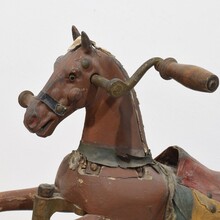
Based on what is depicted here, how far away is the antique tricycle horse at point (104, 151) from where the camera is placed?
1240 mm

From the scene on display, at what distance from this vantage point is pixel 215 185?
143cm

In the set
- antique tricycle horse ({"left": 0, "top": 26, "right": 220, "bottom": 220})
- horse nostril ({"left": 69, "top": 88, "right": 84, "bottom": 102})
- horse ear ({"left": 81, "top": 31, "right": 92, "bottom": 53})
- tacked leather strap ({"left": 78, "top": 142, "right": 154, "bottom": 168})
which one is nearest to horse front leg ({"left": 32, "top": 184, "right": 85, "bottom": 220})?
antique tricycle horse ({"left": 0, "top": 26, "right": 220, "bottom": 220})

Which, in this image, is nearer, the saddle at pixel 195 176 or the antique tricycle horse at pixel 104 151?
the antique tricycle horse at pixel 104 151

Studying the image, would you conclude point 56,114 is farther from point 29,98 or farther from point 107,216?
point 107,216

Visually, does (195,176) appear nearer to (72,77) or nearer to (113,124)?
(113,124)

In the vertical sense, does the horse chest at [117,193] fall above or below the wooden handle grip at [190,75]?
below

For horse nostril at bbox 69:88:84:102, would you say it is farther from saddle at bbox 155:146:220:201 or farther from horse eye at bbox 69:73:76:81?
saddle at bbox 155:146:220:201

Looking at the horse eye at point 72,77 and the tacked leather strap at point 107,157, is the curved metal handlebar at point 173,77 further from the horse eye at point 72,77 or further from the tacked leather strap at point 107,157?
the tacked leather strap at point 107,157

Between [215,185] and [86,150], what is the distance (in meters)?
0.36

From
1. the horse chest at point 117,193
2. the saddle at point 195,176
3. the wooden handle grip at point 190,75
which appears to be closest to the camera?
the wooden handle grip at point 190,75

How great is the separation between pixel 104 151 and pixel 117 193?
10cm

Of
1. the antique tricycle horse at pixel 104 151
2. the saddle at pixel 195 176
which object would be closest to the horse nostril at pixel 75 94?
the antique tricycle horse at pixel 104 151

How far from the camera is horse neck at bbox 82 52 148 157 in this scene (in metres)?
1.29

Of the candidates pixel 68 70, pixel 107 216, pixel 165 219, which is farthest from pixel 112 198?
pixel 68 70
